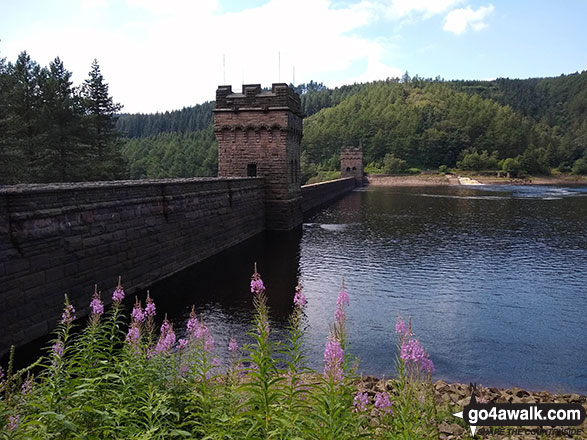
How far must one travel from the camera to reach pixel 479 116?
134 meters

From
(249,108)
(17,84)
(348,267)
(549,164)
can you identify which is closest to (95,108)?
(17,84)

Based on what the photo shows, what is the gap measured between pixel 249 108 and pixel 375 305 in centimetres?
1793

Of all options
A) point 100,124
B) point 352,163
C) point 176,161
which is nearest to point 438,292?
point 100,124

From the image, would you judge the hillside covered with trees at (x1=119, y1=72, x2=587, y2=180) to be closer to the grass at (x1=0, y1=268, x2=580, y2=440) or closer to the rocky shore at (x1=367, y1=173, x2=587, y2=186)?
the rocky shore at (x1=367, y1=173, x2=587, y2=186)

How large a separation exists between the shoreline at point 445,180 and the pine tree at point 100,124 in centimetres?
5960

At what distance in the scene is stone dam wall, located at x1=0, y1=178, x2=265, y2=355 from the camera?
380 inches

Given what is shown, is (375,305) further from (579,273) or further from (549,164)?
(549,164)

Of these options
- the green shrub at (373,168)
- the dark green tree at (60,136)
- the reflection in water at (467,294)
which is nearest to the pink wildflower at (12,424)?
the reflection in water at (467,294)

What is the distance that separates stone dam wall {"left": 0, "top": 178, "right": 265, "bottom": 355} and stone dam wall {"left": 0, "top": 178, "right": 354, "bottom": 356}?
2 cm

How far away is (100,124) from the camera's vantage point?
47750 mm

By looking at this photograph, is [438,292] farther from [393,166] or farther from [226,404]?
[393,166]

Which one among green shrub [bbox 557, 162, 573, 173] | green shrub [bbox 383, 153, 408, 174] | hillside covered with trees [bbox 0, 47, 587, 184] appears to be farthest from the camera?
green shrub [bbox 557, 162, 573, 173]

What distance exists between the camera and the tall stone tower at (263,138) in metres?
28.0

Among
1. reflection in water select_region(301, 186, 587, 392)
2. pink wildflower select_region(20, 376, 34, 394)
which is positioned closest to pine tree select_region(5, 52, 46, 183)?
reflection in water select_region(301, 186, 587, 392)
